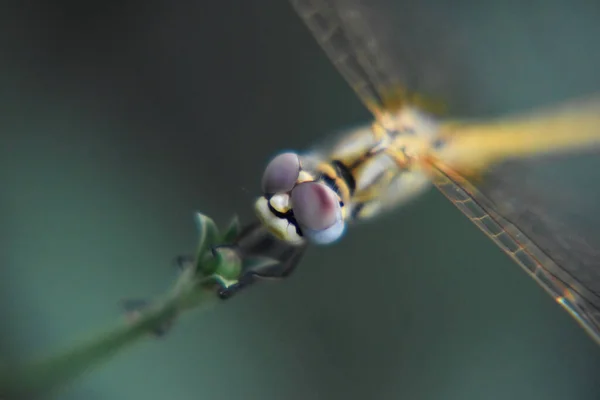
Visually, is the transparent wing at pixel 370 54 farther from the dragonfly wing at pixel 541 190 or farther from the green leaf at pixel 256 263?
the green leaf at pixel 256 263

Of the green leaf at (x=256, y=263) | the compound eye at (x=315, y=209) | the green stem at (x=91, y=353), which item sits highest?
the compound eye at (x=315, y=209)

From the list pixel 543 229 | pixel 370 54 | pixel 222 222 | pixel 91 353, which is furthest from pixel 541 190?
pixel 91 353

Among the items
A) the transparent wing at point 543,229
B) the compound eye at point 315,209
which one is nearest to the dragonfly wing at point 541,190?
the transparent wing at point 543,229

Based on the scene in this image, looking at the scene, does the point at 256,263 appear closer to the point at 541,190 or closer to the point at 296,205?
the point at 296,205

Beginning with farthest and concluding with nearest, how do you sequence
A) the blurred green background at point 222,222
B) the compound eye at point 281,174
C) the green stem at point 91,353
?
→ 1. the blurred green background at point 222,222
2. the compound eye at point 281,174
3. the green stem at point 91,353

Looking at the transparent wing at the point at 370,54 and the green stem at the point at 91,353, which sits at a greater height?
the transparent wing at the point at 370,54

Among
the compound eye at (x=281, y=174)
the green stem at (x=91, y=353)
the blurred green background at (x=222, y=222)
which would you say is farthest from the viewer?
the blurred green background at (x=222, y=222)

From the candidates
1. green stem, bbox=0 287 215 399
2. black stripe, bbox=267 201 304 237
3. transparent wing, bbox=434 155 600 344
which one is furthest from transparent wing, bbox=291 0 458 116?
green stem, bbox=0 287 215 399

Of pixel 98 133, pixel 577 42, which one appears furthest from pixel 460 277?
pixel 98 133

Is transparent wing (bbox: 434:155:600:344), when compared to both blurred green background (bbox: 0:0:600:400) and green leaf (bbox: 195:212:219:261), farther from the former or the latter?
green leaf (bbox: 195:212:219:261)
